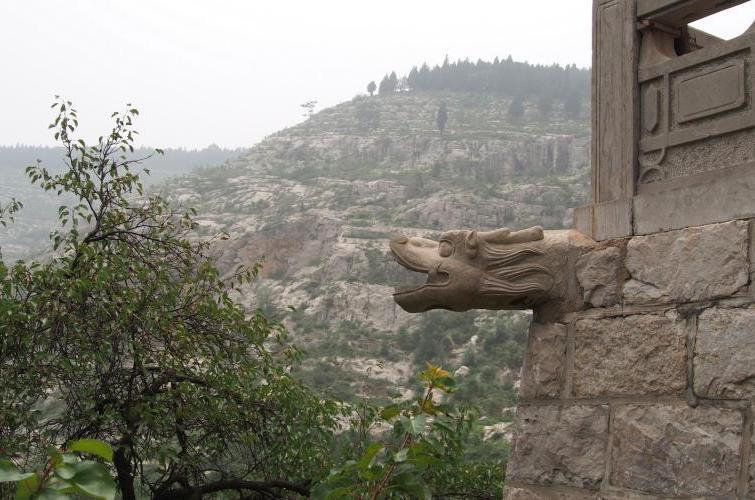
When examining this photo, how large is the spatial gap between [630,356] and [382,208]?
2743 inches

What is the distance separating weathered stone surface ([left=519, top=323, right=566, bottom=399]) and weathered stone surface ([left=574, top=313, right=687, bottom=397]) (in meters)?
0.07

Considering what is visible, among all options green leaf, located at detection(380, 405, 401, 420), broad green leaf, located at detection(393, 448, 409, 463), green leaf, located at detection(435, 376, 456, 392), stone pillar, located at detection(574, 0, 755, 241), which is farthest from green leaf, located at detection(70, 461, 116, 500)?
stone pillar, located at detection(574, 0, 755, 241)

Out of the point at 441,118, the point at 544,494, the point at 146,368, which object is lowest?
the point at 146,368

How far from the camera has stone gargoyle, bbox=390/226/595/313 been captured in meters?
3.21

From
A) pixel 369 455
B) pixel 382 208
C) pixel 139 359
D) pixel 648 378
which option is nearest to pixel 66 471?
pixel 369 455

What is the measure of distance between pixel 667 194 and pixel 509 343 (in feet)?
138

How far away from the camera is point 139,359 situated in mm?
6875

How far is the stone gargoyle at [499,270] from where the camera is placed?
3.21 meters

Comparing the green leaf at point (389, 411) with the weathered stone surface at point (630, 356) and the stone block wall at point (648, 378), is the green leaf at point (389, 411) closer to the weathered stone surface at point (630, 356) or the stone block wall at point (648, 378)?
the stone block wall at point (648, 378)

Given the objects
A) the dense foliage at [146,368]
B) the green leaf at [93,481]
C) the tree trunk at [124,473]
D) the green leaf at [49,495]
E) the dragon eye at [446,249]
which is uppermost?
the dragon eye at [446,249]

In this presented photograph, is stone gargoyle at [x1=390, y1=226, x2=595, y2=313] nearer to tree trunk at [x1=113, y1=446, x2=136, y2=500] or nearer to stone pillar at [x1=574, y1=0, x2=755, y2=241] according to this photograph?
stone pillar at [x1=574, y1=0, x2=755, y2=241]

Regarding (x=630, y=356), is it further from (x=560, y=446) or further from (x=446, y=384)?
(x=446, y=384)

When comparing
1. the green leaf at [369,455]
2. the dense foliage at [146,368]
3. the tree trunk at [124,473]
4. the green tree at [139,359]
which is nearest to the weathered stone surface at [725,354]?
the green leaf at [369,455]

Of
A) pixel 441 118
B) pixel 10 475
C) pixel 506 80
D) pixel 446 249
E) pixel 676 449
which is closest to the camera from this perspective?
pixel 10 475
